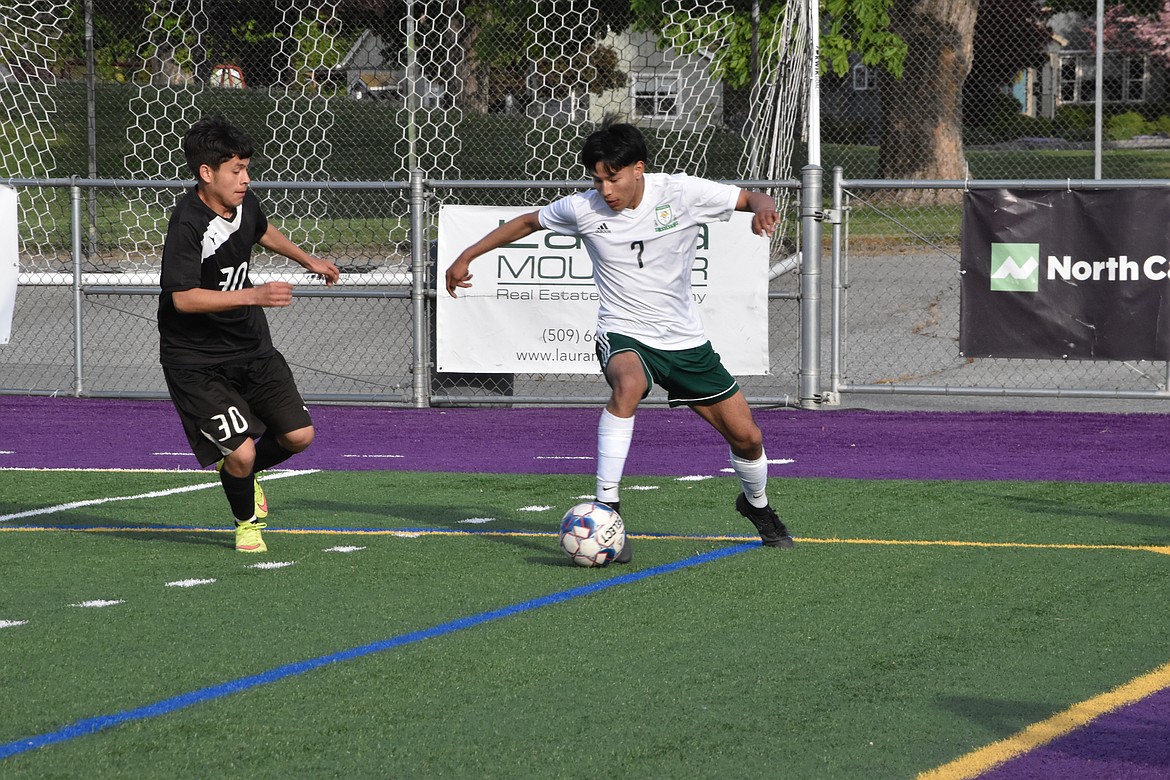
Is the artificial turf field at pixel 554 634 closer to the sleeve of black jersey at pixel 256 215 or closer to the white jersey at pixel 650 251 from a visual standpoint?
the white jersey at pixel 650 251

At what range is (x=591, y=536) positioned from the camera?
6695 millimetres

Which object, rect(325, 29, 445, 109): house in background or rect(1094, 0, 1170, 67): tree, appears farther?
rect(1094, 0, 1170, 67): tree

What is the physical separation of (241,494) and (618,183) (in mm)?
2161

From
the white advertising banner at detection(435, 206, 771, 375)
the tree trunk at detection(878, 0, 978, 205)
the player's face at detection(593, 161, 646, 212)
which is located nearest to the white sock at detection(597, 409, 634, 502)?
the player's face at detection(593, 161, 646, 212)

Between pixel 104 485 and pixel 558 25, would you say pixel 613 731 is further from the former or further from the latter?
pixel 558 25

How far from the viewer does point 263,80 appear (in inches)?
869

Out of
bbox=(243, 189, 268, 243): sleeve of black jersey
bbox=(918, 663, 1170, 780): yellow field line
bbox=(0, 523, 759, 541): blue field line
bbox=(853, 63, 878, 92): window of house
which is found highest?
bbox=(853, 63, 878, 92): window of house

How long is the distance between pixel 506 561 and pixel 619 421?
782 mm

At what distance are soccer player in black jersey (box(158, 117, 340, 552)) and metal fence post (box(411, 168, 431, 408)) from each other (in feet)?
18.4

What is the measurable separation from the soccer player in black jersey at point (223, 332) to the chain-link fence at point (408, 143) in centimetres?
514

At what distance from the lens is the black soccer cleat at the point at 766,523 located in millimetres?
7199

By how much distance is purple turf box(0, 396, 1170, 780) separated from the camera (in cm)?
1023

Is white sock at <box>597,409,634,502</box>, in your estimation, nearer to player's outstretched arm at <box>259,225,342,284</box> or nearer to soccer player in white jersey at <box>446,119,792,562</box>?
soccer player in white jersey at <box>446,119,792,562</box>

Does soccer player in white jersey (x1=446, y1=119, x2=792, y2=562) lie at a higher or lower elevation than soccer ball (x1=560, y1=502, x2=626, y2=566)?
higher
